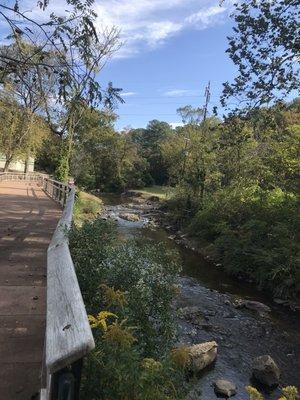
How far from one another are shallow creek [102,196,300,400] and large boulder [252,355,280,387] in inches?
6.8

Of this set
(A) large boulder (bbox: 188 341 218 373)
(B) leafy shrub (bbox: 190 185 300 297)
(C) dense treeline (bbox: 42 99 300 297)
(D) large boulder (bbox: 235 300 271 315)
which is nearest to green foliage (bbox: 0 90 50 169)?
(C) dense treeline (bbox: 42 99 300 297)

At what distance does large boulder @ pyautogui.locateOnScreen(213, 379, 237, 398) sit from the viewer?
791 cm

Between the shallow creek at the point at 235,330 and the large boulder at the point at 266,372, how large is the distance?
0.57ft

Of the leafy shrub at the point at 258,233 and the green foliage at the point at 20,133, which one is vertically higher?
the green foliage at the point at 20,133

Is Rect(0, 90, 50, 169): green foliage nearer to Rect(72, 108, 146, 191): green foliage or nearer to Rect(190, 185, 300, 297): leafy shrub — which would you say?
Rect(72, 108, 146, 191): green foliage

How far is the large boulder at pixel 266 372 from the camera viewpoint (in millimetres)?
8555

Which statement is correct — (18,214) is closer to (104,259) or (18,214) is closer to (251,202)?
(104,259)

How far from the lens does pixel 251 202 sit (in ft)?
75.1

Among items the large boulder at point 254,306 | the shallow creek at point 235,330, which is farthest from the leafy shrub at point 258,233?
the large boulder at point 254,306

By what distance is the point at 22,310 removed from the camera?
4898 millimetres

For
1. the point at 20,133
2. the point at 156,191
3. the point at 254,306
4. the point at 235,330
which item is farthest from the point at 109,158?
the point at 235,330

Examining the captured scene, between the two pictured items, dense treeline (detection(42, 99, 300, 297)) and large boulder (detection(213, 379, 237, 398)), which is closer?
large boulder (detection(213, 379, 237, 398))

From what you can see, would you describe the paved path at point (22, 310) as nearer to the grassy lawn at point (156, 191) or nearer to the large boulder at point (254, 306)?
the large boulder at point (254, 306)

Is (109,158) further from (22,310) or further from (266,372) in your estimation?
(22,310)
